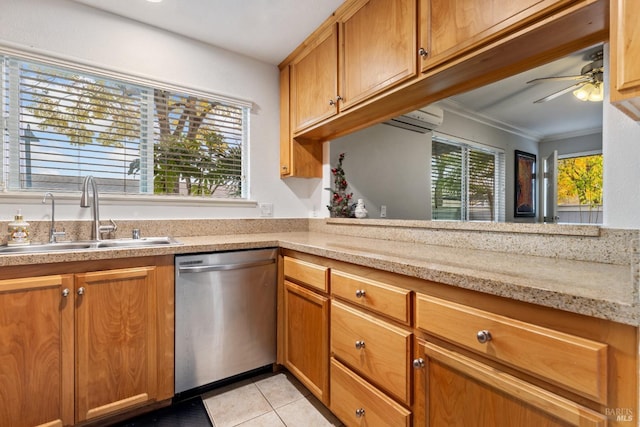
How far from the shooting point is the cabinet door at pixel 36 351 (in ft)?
4.09

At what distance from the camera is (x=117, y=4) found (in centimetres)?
186

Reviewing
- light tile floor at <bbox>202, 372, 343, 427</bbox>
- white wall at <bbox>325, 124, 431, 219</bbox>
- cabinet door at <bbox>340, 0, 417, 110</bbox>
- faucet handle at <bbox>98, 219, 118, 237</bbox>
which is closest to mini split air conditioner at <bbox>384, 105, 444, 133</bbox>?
white wall at <bbox>325, 124, 431, 219</bbox>

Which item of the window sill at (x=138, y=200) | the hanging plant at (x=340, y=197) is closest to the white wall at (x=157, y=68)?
the window sill at (x=138, y=200)

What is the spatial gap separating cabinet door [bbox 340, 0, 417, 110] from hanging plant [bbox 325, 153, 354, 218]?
0.64 meters

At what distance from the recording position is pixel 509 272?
914mm

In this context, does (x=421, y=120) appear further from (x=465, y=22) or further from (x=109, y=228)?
(x=109, y=228)

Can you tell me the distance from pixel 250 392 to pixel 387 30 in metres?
2.19

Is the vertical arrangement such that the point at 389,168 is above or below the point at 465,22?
below

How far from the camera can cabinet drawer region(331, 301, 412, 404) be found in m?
1.10

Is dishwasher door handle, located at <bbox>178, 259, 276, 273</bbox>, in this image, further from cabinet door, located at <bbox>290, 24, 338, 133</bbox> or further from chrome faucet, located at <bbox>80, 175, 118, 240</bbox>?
cabinet door, located at <bbox>290, 24, 338, 133</bbox>

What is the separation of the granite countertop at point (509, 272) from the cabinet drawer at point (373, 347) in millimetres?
242

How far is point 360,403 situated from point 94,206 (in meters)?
1.84

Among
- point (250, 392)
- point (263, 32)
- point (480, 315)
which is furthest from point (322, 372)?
point (263, 32)

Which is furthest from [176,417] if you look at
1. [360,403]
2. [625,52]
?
[625,52]
